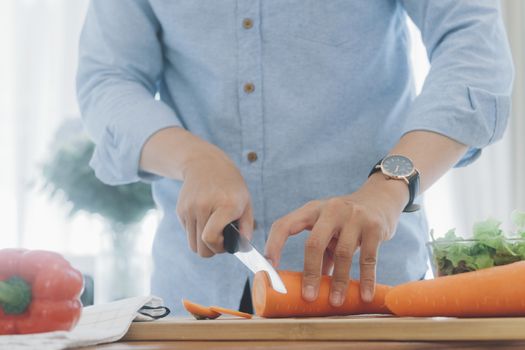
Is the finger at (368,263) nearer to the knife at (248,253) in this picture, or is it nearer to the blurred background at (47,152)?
the knife at (248,253)

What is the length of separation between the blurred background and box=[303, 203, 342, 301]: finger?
2324 millimetres

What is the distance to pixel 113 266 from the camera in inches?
104

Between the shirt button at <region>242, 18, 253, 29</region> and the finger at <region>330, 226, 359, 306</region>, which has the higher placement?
the shirt button at <region>242, 18, 253, 29</region>

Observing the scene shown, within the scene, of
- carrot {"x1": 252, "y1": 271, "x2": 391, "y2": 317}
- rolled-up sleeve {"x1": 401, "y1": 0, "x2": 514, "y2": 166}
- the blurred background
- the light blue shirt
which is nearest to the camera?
carrot {"x1": 252, "y1": 271, "x2": 391, "y2": 317}

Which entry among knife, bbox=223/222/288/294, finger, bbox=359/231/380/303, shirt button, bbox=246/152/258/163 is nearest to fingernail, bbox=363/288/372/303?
finger, bbox=359/231/380/303

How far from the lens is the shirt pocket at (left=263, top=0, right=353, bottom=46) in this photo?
136 cm

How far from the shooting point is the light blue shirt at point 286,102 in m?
1.31

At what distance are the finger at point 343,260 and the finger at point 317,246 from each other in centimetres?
1

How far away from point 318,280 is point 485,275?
20 centimetres

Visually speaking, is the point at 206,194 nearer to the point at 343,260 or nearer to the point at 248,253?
the point at 248,253

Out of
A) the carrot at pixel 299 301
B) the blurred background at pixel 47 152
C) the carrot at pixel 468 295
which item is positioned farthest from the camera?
the blurred background at pixel 47 152

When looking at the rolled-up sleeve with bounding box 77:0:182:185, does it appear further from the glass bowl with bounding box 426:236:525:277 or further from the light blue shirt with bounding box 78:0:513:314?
the glass bowl with bounding box 426:236:525:277

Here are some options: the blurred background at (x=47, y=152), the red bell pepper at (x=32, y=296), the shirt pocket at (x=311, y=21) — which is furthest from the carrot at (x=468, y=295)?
the blurred background at (x=47, y=152)

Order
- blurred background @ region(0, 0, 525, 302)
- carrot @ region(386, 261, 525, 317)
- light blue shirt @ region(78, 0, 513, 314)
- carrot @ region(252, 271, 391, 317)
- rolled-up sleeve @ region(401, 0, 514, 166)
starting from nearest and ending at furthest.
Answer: carrot @ region(386, 261, 525, 317) → carrot @ region(252, 271, 391, 317) → rolled-up sleeve @ region(401, 0, 514, 166) → light blue shirt @ region(78, 0, 513, 314) → blurred background @ region(0, 0, 525, 302)
